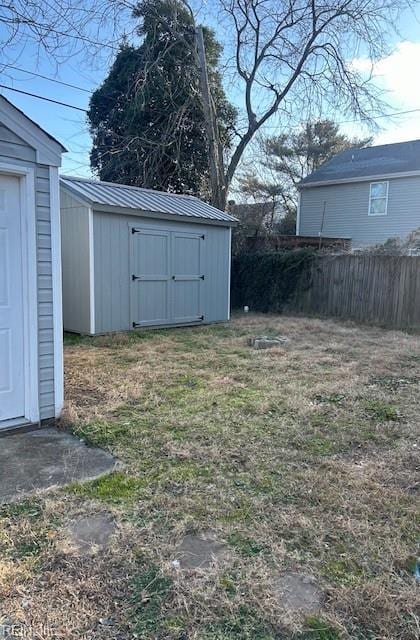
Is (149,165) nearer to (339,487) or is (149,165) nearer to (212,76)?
(212,76)

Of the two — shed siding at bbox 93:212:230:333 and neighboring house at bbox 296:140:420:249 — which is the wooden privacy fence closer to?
shed siding at bbox 93:212:230:333

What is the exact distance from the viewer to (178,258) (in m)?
8.59

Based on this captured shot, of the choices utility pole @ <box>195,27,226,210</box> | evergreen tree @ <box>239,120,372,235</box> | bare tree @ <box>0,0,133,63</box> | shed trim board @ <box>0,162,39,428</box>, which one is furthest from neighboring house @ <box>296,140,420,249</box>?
shed trim board @ <box>0,162,39,428</box>

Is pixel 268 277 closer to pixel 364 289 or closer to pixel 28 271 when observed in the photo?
pixel 364 289

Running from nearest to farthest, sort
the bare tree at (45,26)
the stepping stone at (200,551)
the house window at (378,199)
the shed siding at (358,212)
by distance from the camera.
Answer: the stepping stone at (200,551), the bare tree at (45,26), the shed siding at (358,212), the house window at (378,199)

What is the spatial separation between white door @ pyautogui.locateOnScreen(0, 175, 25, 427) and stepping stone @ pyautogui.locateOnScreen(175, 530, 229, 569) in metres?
1.89

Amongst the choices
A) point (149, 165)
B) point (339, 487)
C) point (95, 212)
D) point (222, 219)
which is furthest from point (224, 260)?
point (339, 487)

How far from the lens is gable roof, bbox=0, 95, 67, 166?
117 inches

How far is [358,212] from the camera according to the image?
14828mm

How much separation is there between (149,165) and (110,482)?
497 inches

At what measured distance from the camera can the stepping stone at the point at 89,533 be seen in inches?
76.1

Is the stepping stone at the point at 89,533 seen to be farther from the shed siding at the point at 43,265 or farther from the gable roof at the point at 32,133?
the gable roof at the point at 32,133

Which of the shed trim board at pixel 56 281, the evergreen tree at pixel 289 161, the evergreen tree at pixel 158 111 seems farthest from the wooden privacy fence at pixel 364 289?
the evergreen tree at pixel 289 161

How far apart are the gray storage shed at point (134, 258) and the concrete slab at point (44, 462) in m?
4.41
